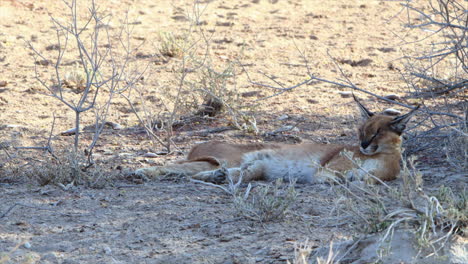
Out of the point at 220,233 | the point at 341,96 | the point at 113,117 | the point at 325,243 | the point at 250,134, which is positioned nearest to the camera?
the point at 325,243

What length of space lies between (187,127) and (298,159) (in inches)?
80.6

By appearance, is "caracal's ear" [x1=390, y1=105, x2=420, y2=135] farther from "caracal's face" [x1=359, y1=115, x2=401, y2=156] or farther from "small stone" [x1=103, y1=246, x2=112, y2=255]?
"small stone" [x1=103, y1=246, x2=112, y2=255]

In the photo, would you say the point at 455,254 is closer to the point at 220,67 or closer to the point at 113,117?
the point at 113,117

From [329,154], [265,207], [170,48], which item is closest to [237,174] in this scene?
[329,154]

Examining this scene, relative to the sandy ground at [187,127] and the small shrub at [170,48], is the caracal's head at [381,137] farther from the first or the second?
the small shrub at [170,48]

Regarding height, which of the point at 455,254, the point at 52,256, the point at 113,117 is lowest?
the point at 113,117

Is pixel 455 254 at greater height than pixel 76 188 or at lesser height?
greater

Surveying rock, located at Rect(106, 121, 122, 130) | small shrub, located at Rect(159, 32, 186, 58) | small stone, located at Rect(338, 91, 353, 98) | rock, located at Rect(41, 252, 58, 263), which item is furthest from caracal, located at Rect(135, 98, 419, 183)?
small shrub, located at Rect(159, 32, 186, 58)

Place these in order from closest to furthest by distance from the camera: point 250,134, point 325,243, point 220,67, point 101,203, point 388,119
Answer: point 325,243 → point 101,203 → point 388,119 → point 250,134 → point 220,67

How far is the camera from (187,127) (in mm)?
7707

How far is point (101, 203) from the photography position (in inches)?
194

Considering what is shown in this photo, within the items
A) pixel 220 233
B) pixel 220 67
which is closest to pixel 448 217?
pixel 220 233

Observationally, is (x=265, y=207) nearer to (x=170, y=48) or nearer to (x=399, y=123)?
(x=399, y=123)

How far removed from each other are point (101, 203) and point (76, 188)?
48cm
